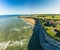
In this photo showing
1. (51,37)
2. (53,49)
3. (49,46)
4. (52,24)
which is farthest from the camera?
(52,24)

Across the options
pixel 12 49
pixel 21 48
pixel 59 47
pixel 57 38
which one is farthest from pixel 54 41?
pixel 12 49

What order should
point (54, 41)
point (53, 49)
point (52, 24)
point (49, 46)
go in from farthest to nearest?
point (52, 24)
point (54, 41)
point (49, 46)
point (53, 49)

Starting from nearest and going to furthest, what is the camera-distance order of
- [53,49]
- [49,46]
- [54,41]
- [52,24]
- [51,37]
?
[53,49] → [49,46] → [54,41] → [51,37] → [52,24]

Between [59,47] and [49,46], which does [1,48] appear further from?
[59,47]

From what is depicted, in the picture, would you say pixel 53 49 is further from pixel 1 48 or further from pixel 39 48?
pixel 1 48

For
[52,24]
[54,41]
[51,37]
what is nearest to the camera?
[54,41]

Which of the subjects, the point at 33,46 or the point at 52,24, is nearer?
the point at 33,46

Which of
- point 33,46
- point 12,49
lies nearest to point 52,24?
point 33,46

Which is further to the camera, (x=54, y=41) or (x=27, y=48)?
(x=54, y=41)
